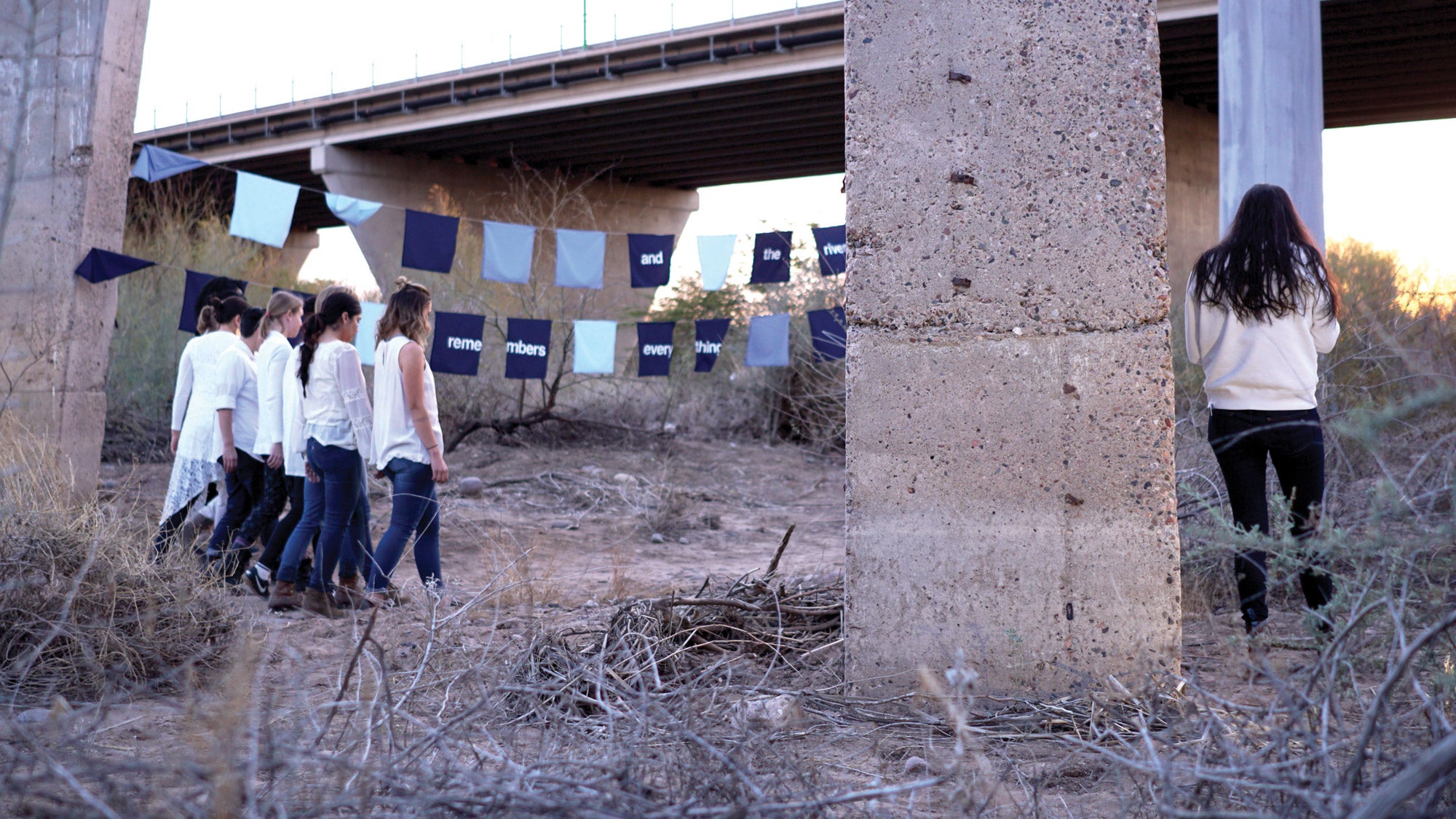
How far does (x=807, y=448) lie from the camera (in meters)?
12.6

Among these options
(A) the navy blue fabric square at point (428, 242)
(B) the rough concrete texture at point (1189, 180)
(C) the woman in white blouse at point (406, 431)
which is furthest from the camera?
(B) the rough concrete texture at point (1189, 180)

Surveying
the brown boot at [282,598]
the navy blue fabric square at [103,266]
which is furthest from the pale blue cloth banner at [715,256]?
the brown boot at [282,598]

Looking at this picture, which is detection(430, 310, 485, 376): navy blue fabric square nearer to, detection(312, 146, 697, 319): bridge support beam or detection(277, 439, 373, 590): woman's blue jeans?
detection(312, 146, 697, 319): bridge support beam

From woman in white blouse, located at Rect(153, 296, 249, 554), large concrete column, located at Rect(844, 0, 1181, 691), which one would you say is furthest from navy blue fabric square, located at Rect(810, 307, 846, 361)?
large concrete column, located at Rect(844, 0, 1181, 691)

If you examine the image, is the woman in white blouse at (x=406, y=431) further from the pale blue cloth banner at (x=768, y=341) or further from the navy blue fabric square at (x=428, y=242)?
the pale blue cloth banner at (x=768, y=341)

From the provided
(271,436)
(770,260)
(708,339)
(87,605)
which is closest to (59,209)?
(271,436)

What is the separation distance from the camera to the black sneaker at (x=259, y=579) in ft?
17.4

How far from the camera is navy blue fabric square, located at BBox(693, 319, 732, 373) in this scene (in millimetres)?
11062

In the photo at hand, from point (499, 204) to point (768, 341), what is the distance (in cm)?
850

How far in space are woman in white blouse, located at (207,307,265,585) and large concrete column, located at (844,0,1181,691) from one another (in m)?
3.46

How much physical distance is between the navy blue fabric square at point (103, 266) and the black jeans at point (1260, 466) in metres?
6.34

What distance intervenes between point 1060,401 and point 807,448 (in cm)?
958

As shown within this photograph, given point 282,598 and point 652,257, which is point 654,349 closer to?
point 652,257

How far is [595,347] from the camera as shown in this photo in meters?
10.4
